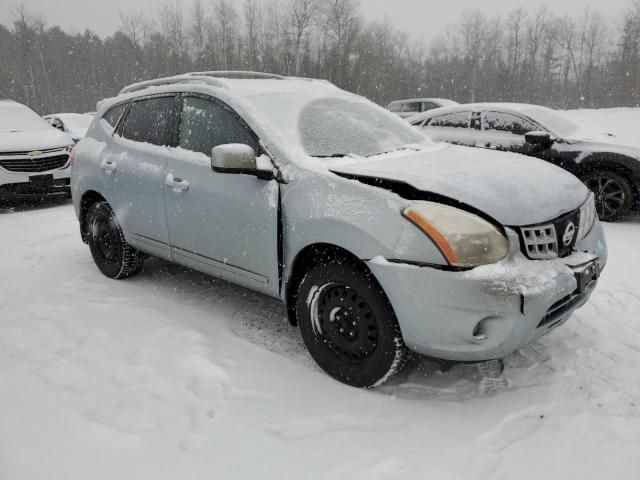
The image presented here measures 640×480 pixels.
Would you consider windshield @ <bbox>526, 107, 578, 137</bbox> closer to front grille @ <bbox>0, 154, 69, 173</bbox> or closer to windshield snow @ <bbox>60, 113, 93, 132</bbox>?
front grille @ <bbox>0, 154, 69, 173</bbox>

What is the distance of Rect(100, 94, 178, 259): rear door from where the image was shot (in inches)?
154

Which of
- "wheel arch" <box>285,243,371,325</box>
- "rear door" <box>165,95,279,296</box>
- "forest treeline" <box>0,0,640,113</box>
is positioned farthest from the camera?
Answer: "forest treeline" <box>0,0,640,113</box>

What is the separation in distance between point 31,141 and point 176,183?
6.23 meters

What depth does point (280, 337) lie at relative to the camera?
3.54 metres

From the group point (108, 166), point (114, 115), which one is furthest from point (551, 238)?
point (114, 115)

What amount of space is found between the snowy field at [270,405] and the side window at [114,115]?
5.61 feet

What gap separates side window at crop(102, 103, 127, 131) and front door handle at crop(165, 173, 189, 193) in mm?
1271

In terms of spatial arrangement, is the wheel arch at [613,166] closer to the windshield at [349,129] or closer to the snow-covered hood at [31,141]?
the windshield at [349,129]

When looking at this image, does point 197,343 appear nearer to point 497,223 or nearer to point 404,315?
point 404,315

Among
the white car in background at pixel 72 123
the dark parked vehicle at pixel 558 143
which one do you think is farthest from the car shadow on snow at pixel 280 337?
the white car in background at pixel 72 123

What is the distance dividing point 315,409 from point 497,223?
1.34m

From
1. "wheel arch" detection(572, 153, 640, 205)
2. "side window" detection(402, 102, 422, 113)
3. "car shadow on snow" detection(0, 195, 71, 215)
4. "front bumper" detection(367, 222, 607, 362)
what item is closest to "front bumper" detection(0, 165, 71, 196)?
"car shadow on snow" detection(0, 195, 71, 215)

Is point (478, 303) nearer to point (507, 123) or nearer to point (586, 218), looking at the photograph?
point (586, 218)

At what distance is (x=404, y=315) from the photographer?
2475mm
